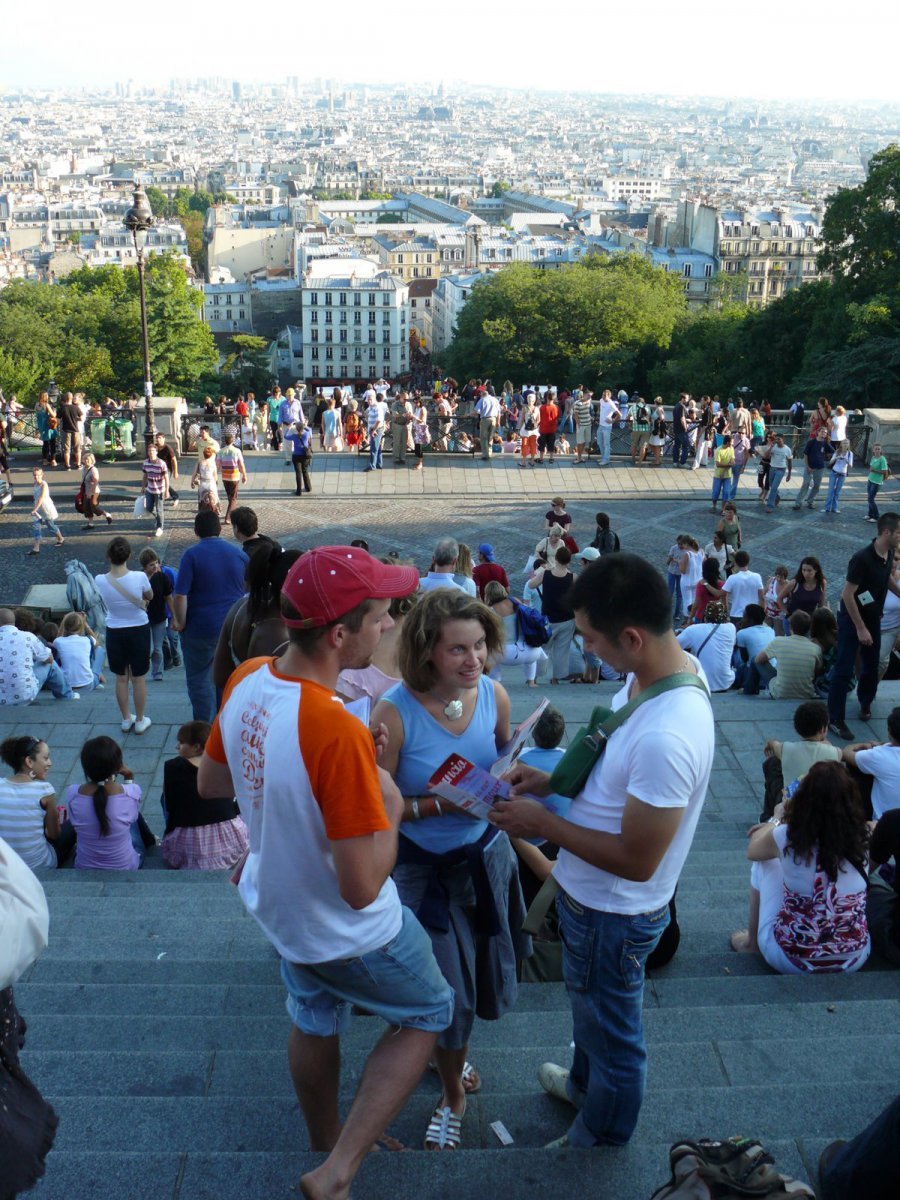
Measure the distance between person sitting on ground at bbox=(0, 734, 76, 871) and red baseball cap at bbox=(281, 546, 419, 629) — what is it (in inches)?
124

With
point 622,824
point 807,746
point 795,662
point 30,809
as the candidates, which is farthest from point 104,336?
point 622,824

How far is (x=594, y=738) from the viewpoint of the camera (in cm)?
290

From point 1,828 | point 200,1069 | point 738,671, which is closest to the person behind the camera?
point 200,1069

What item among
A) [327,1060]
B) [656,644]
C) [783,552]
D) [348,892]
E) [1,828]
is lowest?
[783,552]

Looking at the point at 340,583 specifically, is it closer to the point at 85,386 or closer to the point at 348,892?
the point at 348,892

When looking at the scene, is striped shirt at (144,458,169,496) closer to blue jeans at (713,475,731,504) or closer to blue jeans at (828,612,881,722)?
blue jeans at (713,475,731,504)

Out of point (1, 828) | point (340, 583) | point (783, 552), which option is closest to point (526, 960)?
point (340, 583)

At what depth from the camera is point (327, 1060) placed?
2955 mm

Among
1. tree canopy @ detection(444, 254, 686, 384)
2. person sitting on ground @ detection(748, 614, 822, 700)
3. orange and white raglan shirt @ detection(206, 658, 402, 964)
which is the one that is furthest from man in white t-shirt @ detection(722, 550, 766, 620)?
tree canopy @ detection(444, 254, 686, 384)

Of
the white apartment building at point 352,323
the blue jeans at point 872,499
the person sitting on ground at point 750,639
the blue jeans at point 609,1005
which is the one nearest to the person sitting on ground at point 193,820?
the blue jeans at point 609,1005

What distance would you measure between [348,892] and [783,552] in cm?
1302

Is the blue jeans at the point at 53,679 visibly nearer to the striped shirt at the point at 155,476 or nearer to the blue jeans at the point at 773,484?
the striped shirt at the point at 155,476

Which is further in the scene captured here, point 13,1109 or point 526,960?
point 526,960

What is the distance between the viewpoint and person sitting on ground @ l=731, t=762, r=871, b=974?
4.16m
